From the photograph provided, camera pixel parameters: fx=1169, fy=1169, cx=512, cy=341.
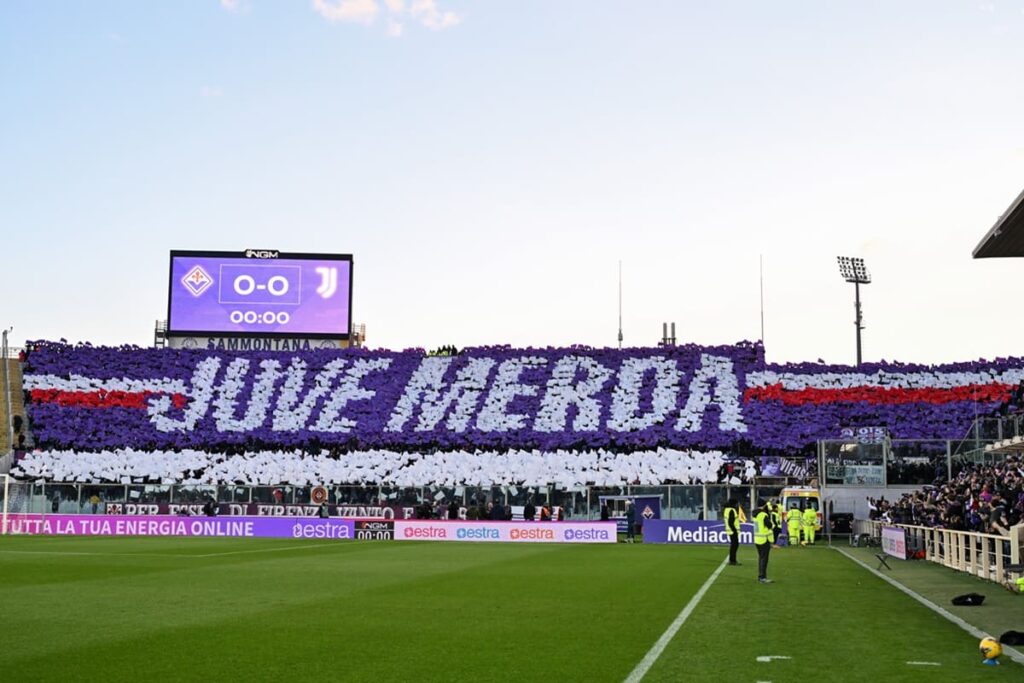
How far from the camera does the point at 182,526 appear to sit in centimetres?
4781

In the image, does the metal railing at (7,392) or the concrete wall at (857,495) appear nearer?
the concrete wall at (857,495)

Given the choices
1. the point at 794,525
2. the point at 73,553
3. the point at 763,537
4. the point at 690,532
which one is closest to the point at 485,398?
the point at 690,532

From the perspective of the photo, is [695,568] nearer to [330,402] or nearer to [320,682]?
[320,682]

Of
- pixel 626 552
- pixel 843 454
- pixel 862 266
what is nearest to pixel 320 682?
pixel 626 552

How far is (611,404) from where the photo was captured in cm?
6303

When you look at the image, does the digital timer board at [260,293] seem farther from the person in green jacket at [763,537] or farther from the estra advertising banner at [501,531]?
the person in green jacket at [763,537]

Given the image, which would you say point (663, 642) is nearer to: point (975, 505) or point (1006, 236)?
point (1006, 236)

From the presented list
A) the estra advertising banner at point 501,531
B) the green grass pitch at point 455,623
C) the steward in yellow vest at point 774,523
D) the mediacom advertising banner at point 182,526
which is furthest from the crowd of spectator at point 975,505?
the mediacom advertising banner at point 182,526

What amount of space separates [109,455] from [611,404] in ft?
86.7

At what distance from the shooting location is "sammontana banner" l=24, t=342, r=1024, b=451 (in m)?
60.0

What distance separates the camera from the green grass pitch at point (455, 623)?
1178 cm

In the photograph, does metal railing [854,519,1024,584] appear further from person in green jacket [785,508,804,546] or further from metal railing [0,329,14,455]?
metal railing [0,329,14,455]

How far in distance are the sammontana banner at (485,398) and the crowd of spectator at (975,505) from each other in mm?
17057

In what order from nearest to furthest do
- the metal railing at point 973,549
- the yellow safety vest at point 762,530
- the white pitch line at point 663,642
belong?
1. the white pitch line at point 663,642
2. the metal railing at point 973,549
3. the yellow safety vest at point 762,530
